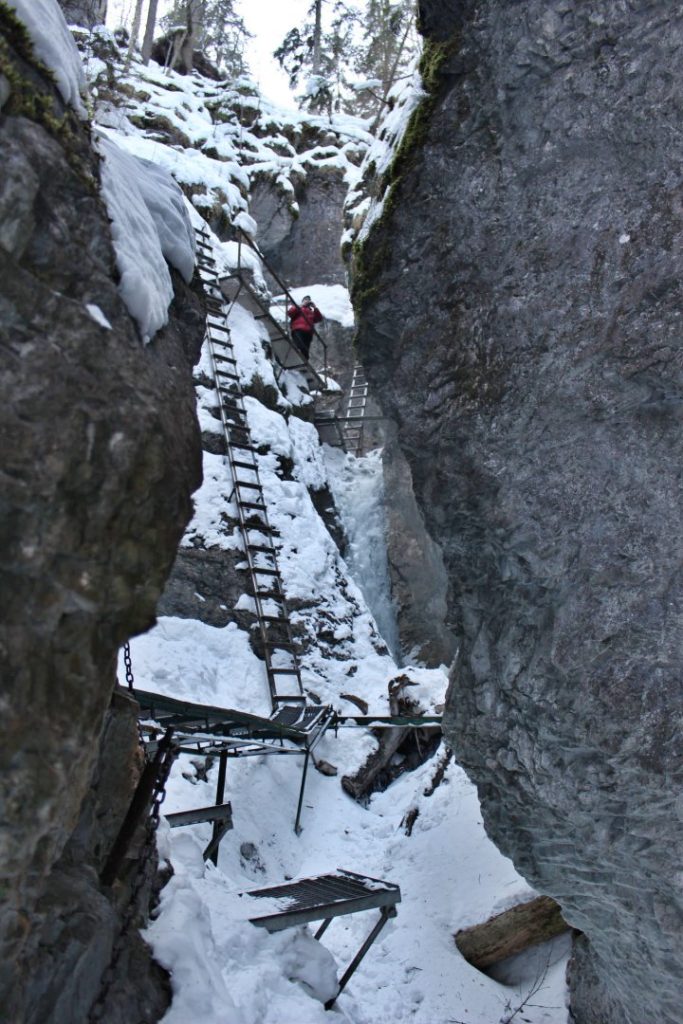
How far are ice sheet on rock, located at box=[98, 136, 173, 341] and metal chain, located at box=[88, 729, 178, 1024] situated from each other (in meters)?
2.99

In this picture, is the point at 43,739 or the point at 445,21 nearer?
the point at 43,739

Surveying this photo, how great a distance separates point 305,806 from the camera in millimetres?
10867

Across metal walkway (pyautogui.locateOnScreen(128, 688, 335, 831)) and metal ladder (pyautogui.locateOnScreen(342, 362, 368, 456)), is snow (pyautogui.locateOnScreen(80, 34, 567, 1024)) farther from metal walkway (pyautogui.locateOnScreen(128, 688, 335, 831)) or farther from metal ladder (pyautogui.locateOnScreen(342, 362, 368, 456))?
metal ladder (pyautogui.locateOnScreen(342, 362, 368, 456))

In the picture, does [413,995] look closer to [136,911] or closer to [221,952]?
[221,952]

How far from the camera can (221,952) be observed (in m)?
6.52

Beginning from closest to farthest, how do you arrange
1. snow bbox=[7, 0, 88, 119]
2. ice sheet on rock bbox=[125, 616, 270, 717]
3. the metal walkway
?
snow bbox=[7, 0, 88, 119] → the metal walkway → ice sheet on rock bbox=[125, 616, 270, 717]

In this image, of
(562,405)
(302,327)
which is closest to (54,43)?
(562,405)

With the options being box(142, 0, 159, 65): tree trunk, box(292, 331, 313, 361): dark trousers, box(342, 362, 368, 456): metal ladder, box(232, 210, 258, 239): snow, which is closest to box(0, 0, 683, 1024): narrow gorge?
box(292, 331, 313, 361): dark trousers

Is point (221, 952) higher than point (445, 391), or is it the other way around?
point (445, 391)

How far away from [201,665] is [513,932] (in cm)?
483

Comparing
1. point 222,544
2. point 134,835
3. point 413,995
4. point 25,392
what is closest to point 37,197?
point 25,392

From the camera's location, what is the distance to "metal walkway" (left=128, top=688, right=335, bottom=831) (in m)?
7.13

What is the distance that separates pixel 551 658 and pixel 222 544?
747cm

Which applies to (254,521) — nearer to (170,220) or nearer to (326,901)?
(326,901)
